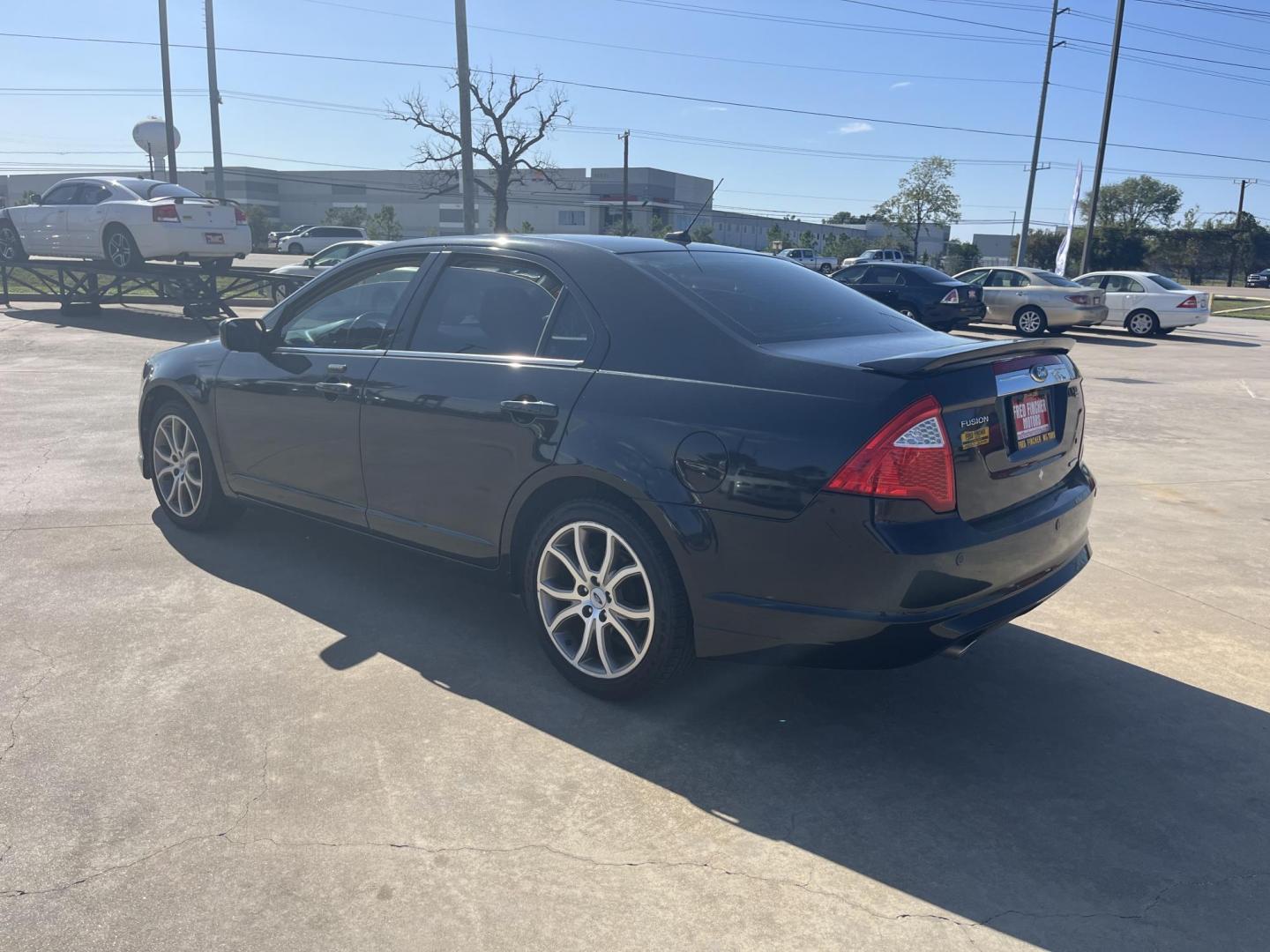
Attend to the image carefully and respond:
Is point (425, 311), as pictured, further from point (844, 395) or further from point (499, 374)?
point (844, 395)

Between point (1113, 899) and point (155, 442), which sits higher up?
point (155, 442)

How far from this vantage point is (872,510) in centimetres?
295

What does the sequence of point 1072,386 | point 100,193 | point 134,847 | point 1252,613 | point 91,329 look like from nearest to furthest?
point 134,847 < point 1072,386 < point 1252,613 < point 91,329 < point 100,193

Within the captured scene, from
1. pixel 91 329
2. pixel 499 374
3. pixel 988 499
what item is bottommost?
pixel 91 329

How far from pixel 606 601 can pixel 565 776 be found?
66 centimetres

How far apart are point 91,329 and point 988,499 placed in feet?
56.0

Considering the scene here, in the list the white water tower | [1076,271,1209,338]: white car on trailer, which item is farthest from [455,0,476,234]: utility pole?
the white water tower

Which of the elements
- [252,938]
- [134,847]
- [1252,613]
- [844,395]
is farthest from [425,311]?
[1252,613]

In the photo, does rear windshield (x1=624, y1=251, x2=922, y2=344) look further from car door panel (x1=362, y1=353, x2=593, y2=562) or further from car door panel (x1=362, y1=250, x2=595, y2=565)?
car door panel (x1=362, y1=353, x2=593, y2=562)

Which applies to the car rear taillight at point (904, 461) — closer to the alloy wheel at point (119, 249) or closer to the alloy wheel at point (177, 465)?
the alloy wheel at point (177, 465)

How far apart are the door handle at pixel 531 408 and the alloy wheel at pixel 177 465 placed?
2.48 meters

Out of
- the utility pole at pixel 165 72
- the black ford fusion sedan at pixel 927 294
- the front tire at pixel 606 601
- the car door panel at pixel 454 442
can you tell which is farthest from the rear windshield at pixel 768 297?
the utility pole at pixel 165 72

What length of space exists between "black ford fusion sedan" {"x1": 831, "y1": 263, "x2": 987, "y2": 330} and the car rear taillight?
1722 centimetres

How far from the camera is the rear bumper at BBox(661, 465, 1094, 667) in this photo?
117 inches
